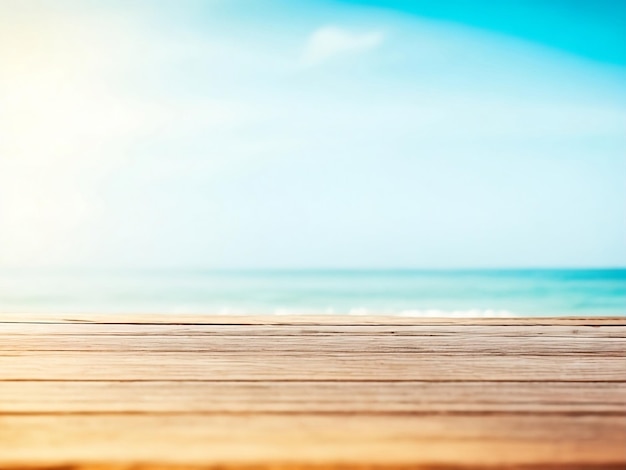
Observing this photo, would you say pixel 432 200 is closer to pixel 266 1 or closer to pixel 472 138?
pixel 472 138

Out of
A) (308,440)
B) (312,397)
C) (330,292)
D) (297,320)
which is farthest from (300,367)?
(330,292)

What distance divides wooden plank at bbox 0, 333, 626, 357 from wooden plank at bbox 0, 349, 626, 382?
0.05 m

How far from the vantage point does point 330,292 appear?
13.4 m

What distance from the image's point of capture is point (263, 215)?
21.5 meters

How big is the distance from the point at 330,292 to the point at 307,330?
12048 millimetres

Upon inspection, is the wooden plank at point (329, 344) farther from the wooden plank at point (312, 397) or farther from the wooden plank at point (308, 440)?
the wooden plank at point (308, 440)

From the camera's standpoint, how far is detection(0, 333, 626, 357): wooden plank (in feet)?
3.76

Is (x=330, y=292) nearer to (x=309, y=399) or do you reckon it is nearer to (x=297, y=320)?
(x=297, y=320)

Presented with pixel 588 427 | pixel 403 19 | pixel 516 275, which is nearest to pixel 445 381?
pixel 588 427

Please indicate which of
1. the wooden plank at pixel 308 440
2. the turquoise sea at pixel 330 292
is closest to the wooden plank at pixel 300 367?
the wooden plank at pixel 308 440

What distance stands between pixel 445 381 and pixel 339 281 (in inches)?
586

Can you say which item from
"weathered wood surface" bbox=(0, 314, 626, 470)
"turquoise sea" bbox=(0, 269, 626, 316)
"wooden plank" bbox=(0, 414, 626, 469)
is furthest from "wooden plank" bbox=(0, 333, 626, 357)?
"turquoise sea" bbox=(0, 269, 626, 316)

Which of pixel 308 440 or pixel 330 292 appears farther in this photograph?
pixel 330 292

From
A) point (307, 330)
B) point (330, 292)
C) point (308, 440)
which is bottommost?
point (308, 440)
